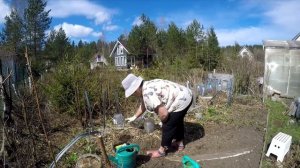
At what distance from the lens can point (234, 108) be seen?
8930 mm

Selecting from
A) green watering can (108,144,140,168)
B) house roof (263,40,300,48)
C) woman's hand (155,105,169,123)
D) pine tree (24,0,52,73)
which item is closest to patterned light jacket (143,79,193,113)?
woman's hand (155,105,169,123)

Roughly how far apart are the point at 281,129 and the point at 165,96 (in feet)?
11.3

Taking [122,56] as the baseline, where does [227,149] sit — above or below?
below

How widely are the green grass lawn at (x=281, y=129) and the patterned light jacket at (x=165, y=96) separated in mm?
1538

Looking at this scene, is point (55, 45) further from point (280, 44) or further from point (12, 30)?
point (280, 44)

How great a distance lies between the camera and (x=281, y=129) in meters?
6.45

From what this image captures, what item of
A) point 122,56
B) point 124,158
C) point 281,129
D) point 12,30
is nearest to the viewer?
point 124,158

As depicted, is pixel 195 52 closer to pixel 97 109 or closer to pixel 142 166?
pixel 97 109

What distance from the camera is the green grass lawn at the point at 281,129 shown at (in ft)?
14.2

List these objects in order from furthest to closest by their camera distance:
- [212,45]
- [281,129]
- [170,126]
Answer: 1. [212,45]
2. [281,129]
3. [170,126]

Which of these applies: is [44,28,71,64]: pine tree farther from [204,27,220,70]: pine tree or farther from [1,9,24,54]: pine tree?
[204,27,220,70]: pine tree

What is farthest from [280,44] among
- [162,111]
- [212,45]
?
[212,45]

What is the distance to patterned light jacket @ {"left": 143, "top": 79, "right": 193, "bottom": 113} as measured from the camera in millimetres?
4289

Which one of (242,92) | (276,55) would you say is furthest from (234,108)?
(276,55)
